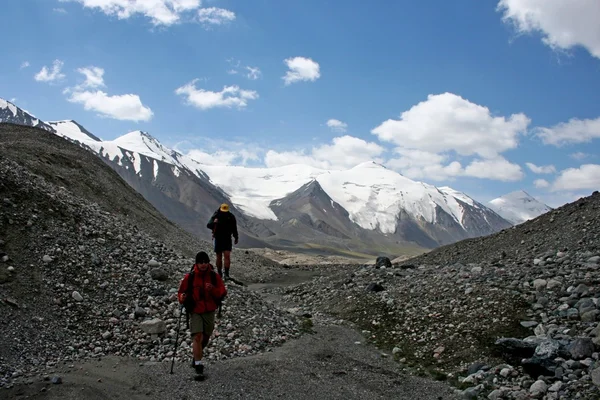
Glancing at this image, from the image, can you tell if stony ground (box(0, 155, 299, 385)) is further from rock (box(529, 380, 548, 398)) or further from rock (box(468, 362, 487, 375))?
rock (box(529, 380, 548, 398))

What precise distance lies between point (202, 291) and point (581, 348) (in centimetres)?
836

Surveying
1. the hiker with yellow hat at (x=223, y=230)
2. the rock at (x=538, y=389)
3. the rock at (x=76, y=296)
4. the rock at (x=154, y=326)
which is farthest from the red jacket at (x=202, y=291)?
the hiker with yellow hat at (x=223, y=230)

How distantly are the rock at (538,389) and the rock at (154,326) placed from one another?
863 centimetres

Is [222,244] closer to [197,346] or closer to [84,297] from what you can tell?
[84,297]

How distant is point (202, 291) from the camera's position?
10.7 m

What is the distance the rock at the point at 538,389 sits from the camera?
9516mm

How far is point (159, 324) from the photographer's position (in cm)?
1227

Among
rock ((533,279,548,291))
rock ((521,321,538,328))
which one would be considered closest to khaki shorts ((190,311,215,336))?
rock ((521,321,538,328))

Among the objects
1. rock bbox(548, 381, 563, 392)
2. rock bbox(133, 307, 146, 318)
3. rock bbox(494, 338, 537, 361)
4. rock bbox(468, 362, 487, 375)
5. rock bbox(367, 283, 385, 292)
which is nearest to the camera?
rock bbox(548, 381, 563, 392)

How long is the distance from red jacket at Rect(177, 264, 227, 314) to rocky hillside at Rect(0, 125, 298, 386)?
5.75 feet

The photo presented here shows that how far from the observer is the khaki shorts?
34.8ft

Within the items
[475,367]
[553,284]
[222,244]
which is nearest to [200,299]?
[475,367]

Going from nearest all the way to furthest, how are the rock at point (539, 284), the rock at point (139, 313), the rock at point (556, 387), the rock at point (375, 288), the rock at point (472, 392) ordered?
the rock at point (556, 387)
the rock at point (472, 392)
the rock at point (139, 313)
the rock at point (539, 284)
the rock at point (375, 288)

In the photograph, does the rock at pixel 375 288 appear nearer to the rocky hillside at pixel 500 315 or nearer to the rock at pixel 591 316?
the rocky hillside at pixel 500 315
